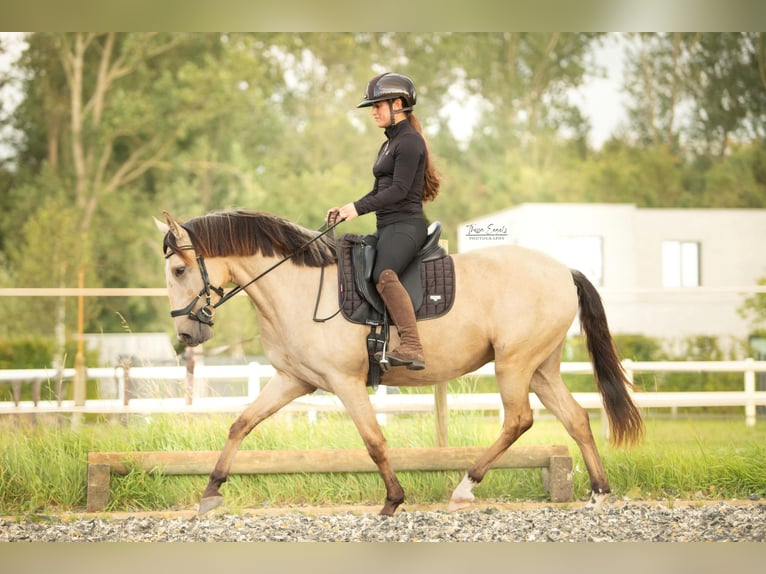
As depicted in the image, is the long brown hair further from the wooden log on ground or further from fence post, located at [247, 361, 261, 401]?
fence post, located at [247, 361, 261, 401]

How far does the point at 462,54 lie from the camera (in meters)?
20.4

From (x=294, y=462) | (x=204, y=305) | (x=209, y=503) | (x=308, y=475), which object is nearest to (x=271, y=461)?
(x=294, y=462)

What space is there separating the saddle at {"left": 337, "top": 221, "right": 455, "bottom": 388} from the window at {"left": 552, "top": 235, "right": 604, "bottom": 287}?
9.39m

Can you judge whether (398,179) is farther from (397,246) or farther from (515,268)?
(515,268)

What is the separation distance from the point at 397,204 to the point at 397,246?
217 millimetres

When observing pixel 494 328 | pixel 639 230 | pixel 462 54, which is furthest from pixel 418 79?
pixel 494 328

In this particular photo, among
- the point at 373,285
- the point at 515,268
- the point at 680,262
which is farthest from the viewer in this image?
the point at 680,262

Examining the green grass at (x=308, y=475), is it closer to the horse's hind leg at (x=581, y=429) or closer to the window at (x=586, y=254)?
the horse's hind leg at (x=581, y=429)

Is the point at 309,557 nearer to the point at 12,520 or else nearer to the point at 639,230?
the point at 12,520

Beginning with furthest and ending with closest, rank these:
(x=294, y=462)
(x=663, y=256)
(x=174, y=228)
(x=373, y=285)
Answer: (x=663, y=256) < (x=294, y=462) < (x=373, y=285) < (x=174, y=228)

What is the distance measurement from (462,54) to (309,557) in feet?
57.3

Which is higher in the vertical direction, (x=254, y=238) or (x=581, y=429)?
(x=254, y=238)

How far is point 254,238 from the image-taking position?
4.49 metres

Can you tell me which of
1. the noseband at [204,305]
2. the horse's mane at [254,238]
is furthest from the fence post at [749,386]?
the noseband at [204,305]
